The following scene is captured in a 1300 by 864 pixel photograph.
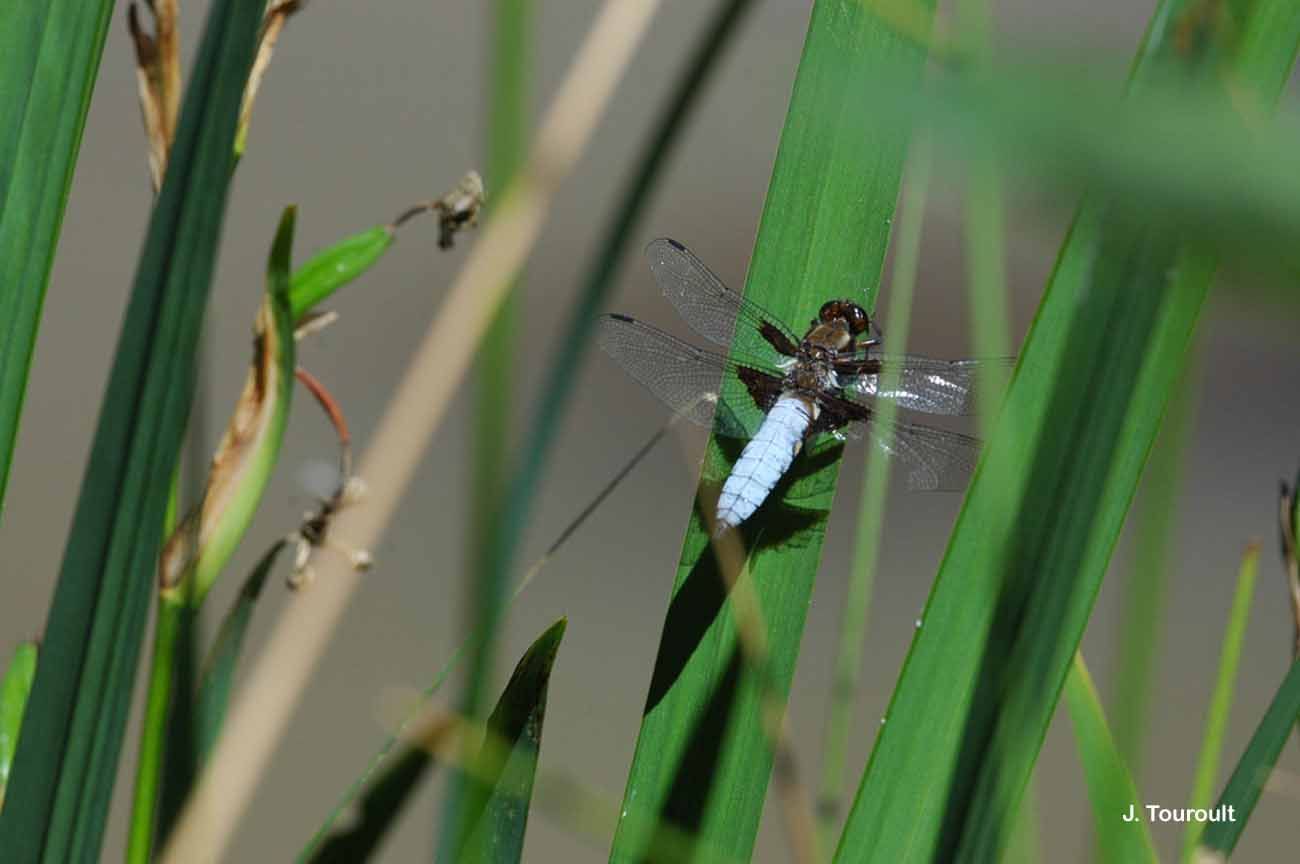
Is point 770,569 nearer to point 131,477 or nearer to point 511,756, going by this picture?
point 511,756

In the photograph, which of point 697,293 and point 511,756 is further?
point 697,293

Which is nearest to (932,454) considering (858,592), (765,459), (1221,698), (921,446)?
(921,446)

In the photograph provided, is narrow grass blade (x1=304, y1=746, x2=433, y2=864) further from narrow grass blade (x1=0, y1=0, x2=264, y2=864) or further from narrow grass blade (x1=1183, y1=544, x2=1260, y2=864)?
narrow grass blade (x1=1183, y1=544, x2=1260, y2=864)

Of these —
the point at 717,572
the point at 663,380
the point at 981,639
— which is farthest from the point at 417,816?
the point at 981,639

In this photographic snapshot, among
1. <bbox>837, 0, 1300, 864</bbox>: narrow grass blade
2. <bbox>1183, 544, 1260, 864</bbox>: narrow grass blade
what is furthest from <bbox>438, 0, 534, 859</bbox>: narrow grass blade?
<bbox>1183, 544, 1260, 864</bbox>: narrow grass blade

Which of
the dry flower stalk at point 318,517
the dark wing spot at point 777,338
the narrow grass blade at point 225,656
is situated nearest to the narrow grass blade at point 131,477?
the narrow grass blade at point 225,656

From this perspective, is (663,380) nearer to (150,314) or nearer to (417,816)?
(150,314)

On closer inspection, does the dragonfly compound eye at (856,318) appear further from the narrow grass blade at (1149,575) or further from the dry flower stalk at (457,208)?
the narrow grass blade at (1149,575)
